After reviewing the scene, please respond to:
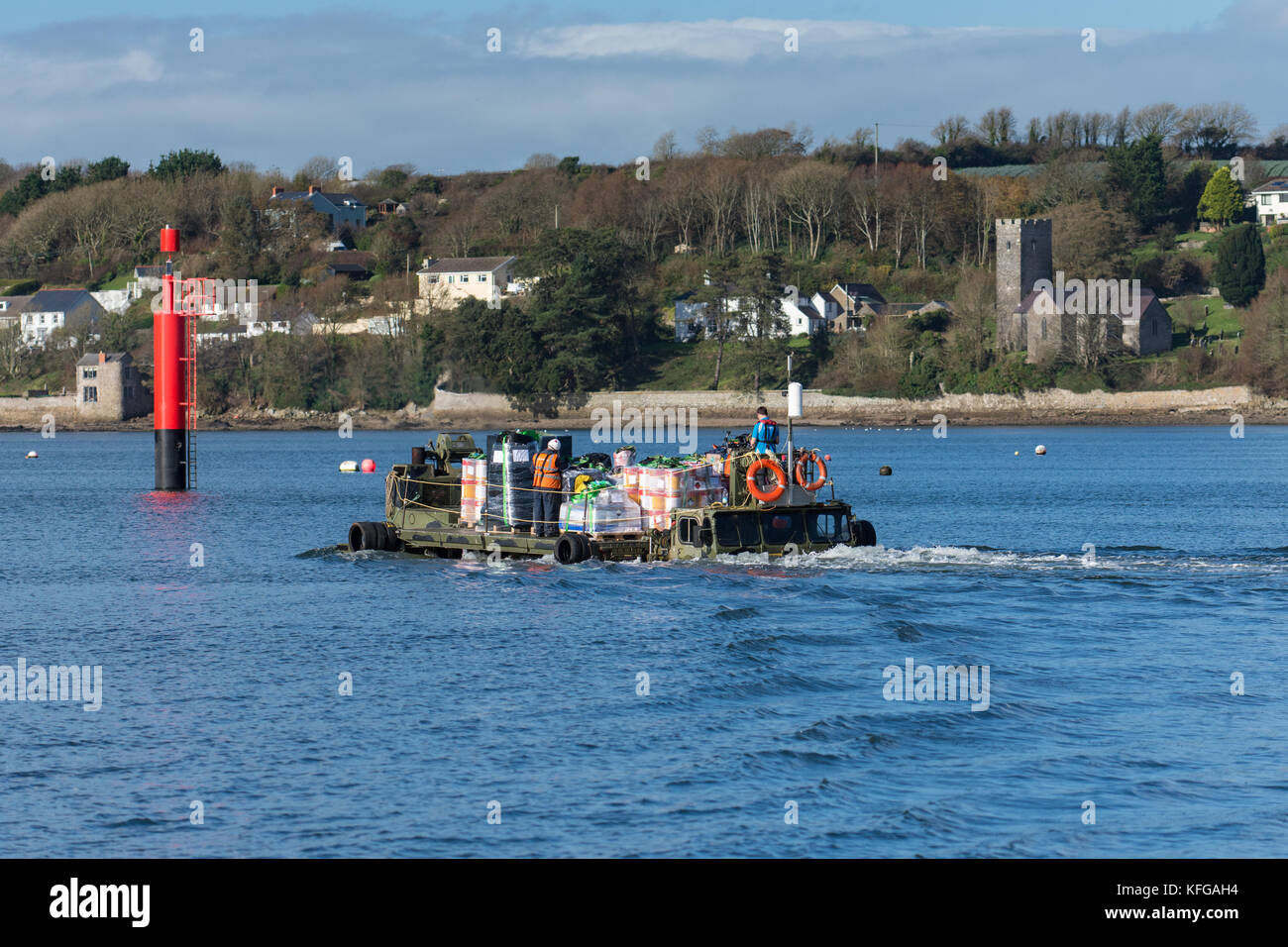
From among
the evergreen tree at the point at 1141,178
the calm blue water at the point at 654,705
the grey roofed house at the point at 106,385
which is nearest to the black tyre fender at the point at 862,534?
the calm blue water at the point at 654,705

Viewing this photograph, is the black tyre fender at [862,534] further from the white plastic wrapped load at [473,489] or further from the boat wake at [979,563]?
the white plastic wrapped load at [473,489]

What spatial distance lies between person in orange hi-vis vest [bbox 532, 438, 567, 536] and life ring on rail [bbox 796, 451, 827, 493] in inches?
209

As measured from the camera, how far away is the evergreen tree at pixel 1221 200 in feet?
512

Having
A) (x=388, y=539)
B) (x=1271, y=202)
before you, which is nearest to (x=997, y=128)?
(x=1271, y=202)

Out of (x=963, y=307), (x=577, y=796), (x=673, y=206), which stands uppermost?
(x=673, y=206)

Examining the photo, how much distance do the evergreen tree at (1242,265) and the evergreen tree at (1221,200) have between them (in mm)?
15477

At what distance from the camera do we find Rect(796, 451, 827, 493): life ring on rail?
31578 millimetres

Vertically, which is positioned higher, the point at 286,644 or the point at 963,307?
the point at 963,307

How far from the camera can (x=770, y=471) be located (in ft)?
102

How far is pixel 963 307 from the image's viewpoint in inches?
5276

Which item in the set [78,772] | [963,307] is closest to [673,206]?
[963,307]
